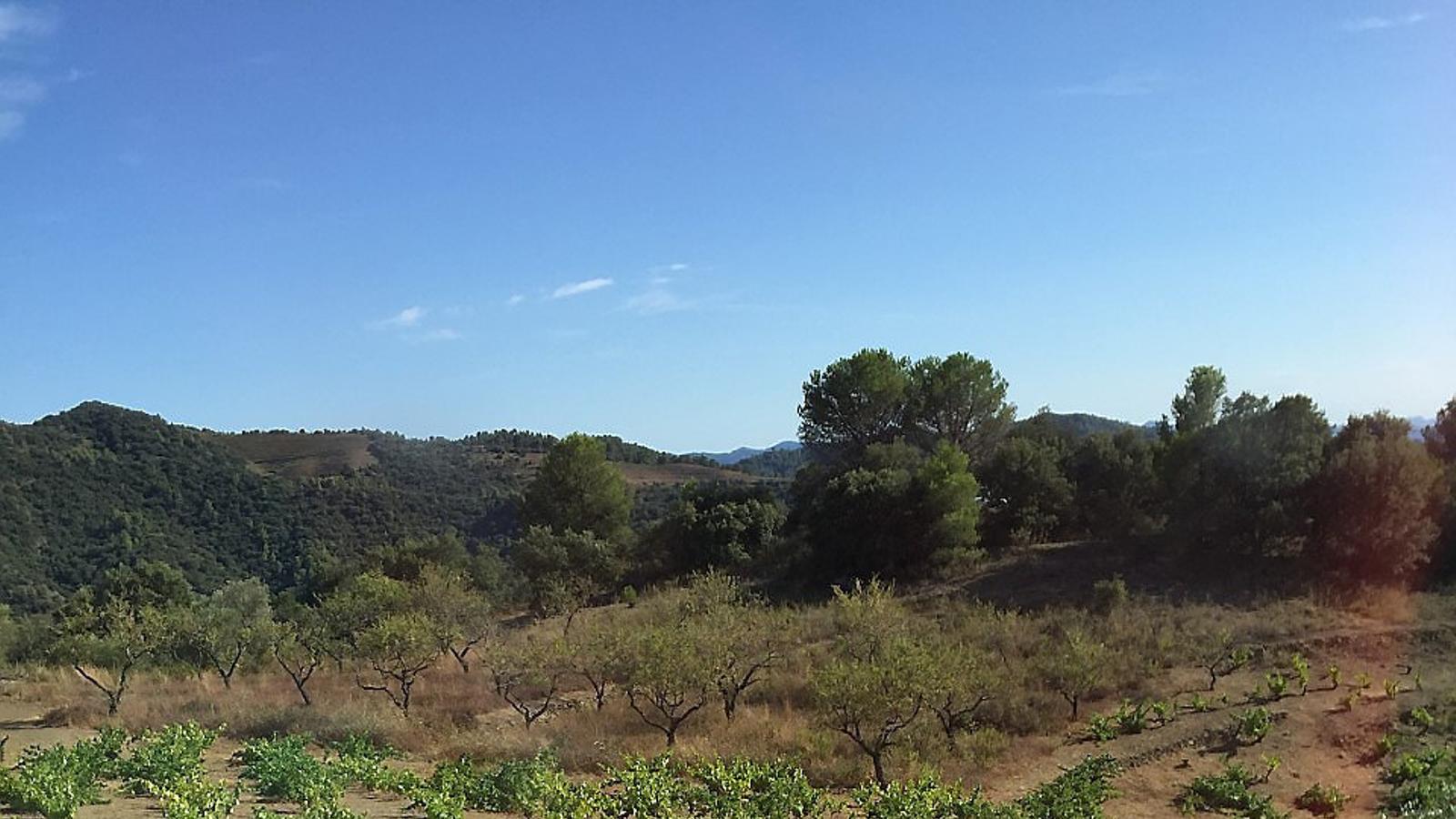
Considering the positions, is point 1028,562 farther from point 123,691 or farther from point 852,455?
point 123,691

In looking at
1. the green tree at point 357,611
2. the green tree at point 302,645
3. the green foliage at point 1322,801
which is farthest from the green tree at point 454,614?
the green foliage at point 1322,801

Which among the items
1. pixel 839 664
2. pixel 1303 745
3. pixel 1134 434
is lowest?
pixel 1303 745

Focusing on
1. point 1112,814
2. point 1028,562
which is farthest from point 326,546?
point 1112,814

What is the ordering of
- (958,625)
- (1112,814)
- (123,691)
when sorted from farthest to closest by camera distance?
(958,625)
(123,691)
(1112,814)

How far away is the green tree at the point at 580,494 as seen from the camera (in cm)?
3784

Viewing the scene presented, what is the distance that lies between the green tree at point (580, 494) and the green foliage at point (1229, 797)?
89.1 ft

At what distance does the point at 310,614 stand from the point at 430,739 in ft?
27.1

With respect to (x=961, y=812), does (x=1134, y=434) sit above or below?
above

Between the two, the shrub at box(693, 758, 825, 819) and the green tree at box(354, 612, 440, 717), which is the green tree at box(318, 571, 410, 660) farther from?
the shrub at box(693, 758, 825, 819)

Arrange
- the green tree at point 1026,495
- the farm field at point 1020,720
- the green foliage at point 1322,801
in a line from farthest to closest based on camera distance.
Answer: the green tree at point 1026,495, the farm field at point 1020,720, the green foliage at point 1322,801

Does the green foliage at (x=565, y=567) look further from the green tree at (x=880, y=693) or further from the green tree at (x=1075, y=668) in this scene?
the green tree at (x=880, y=693)

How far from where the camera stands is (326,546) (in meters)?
47.9

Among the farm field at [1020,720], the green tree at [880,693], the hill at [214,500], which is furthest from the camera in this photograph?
the hill at [214,500]

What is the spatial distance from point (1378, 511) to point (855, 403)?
58.8 feet
